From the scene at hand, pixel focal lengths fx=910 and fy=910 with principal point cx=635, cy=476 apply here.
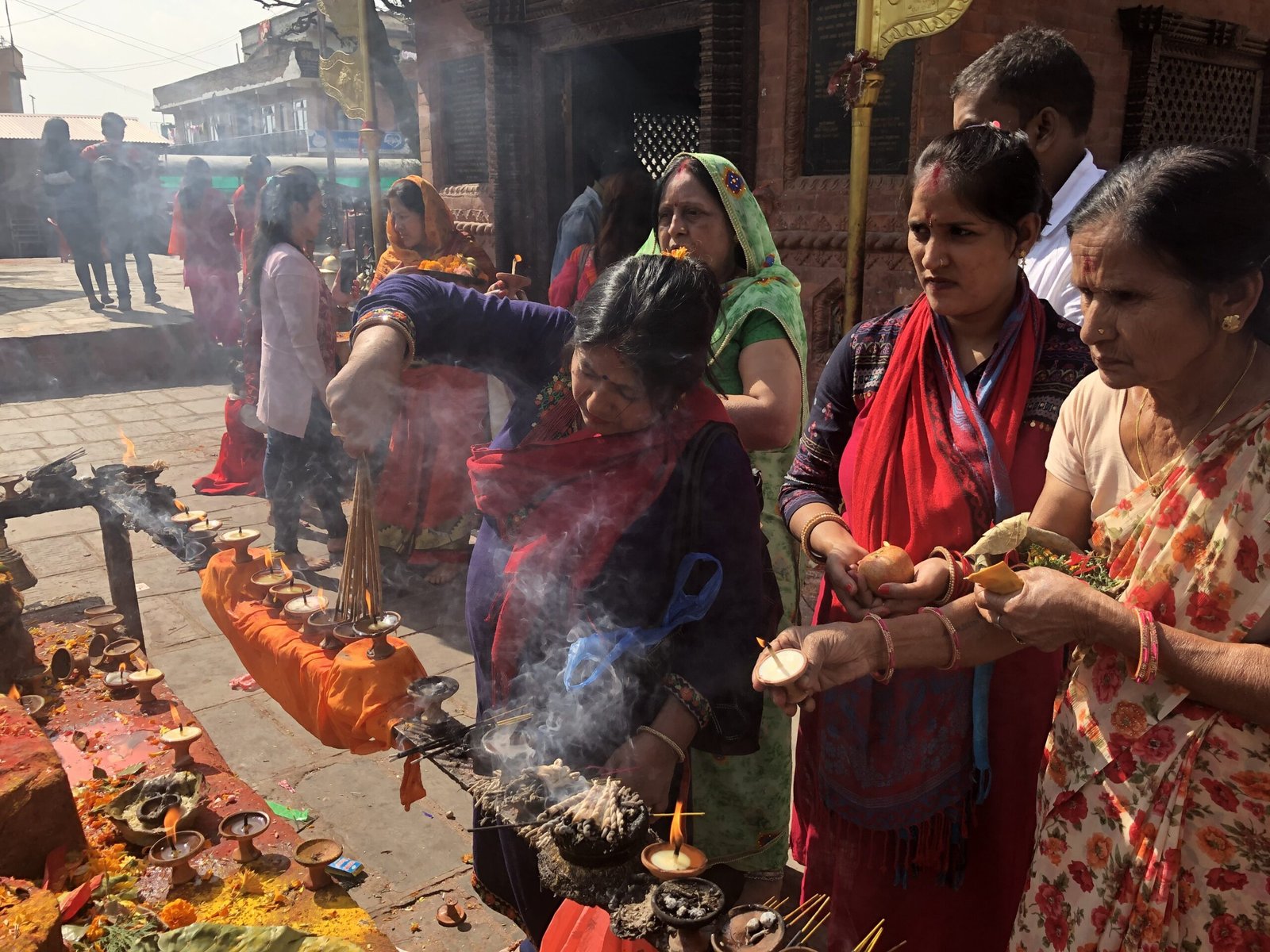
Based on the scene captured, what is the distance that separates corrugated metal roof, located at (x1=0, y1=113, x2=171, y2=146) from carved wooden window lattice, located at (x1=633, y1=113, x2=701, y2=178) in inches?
633

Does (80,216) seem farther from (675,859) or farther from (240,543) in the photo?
(675,859)

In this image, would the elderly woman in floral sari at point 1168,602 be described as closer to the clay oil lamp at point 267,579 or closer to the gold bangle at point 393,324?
the gold bangle at point 393,324

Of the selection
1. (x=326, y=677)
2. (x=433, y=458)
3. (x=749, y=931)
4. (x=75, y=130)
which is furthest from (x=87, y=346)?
(x=75, y=130)

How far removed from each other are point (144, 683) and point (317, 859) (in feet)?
4.44

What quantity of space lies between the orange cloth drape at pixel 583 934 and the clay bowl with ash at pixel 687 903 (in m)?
0.28

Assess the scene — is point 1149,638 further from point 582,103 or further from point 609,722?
point 582,103

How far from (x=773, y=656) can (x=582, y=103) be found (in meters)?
8.56

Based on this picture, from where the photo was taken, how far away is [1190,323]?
150 cm

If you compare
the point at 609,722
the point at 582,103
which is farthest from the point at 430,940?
the point at 582,103

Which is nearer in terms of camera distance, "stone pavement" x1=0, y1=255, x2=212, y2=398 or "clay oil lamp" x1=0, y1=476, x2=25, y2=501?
"clay oil lamp" x1=0, y1=476, x2=25, y2=501

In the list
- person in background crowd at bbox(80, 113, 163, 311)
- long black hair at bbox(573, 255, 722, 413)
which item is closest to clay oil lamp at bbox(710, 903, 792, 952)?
long black hair at bbox(573, 255, 722, 413)

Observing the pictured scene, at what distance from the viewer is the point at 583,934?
1890mm

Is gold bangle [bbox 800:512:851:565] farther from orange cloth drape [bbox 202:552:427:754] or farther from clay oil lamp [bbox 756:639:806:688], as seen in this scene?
orange cloth drape [bbox 202:552:427:754]

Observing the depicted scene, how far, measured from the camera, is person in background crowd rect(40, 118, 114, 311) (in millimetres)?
13438
